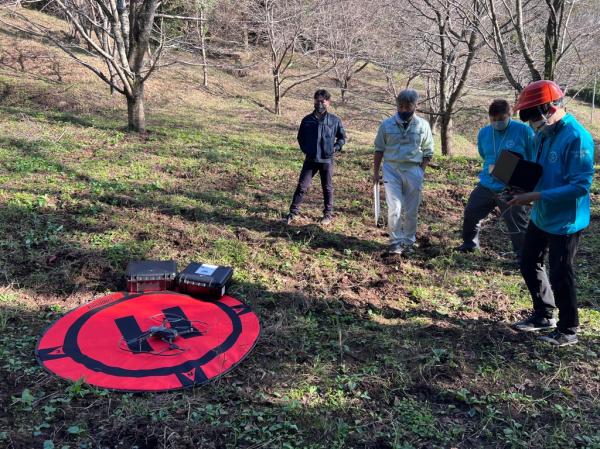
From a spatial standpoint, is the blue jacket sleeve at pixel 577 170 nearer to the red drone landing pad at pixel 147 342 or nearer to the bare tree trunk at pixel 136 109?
the red drone landing pad at pixel 147 342

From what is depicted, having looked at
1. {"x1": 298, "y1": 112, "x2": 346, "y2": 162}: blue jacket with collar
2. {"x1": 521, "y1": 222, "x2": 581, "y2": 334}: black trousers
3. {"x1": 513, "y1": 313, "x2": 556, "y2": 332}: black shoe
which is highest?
{"x1": 298, "y1": 112, "x2": 346, "y2": 162}: blue jacket with collar

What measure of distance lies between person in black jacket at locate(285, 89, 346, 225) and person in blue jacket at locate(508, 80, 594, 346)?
2589mm

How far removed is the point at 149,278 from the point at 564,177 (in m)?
3.28

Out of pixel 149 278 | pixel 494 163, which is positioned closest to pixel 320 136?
pixel 494 163

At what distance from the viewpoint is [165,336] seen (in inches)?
142

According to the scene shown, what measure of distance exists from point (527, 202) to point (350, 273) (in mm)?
1926

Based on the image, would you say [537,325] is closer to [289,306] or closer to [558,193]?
[558,193]

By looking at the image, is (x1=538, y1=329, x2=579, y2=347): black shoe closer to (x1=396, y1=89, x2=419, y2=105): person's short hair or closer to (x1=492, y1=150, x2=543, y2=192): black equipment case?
(x1=492, y1=150, x2=543, y2=192): black equipment case

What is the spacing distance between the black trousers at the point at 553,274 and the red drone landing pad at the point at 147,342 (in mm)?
2124

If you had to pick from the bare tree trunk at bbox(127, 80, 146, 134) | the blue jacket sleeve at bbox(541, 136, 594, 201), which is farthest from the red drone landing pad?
the bare tree trunk at bbox(127, 80, 146, 134)

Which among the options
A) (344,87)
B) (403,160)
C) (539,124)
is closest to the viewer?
(539,124)

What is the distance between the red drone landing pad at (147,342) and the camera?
3.23 metres

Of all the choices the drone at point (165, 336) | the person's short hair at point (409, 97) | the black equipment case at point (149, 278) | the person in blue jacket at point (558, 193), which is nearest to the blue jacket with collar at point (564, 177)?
the person in blue jacket at point (558, 193)

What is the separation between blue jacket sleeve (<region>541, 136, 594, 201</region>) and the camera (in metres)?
3.21
